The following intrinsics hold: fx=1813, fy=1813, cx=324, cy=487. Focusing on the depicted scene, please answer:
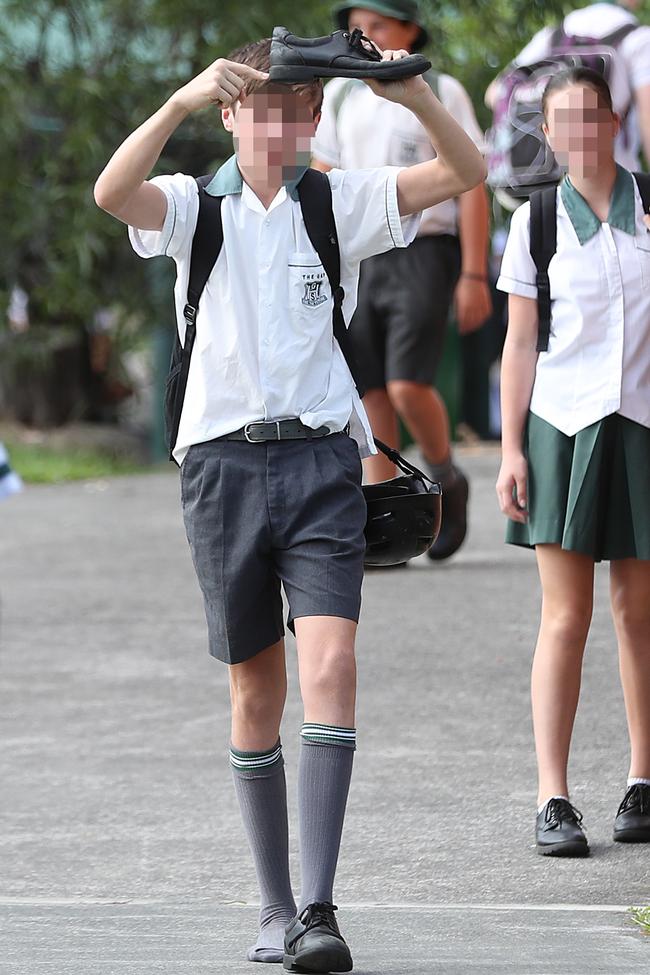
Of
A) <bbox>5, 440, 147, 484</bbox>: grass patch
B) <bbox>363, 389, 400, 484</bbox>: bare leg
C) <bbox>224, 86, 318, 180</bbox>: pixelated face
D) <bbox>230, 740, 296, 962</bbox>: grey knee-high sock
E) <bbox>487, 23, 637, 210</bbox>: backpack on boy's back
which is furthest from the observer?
<bbox>5, 440, 147, 484</bbox>: grass patch

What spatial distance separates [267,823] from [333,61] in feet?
5.16

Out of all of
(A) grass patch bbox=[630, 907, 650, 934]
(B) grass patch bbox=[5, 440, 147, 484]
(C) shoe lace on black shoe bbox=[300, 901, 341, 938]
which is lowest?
(B) grass patch bbox=[5, 440, 147, 484]

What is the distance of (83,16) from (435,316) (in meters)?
8.84

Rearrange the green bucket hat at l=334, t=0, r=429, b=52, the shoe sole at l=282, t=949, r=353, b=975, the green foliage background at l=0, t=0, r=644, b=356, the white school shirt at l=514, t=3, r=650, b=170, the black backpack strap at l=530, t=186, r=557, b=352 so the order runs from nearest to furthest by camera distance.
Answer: the shoe sole at l=282, t=949, r=353, b=975, the black backpack strap at l=530, t=186, r=557, b=352, the white school shirt at l=514, t=3, r=650, b=170, the green bucket hat at l=334, t=0, r=429, b=52, the green foliage background at l=0, t=0, r=644, b=356

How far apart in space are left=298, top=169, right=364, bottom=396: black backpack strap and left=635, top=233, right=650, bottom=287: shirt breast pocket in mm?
972

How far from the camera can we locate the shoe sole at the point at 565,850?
175 inches

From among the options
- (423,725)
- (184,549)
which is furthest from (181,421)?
(184,549)

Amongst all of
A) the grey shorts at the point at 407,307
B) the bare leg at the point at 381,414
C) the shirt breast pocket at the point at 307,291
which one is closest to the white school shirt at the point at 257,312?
the shirt breast pocket at the point at 307,291

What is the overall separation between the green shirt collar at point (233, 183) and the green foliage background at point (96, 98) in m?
11.3

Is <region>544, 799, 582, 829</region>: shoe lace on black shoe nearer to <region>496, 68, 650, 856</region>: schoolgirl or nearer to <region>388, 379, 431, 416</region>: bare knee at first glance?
<region>496, 68, 650, 856</region>: schoolgirl

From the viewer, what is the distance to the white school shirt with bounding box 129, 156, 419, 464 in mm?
3781

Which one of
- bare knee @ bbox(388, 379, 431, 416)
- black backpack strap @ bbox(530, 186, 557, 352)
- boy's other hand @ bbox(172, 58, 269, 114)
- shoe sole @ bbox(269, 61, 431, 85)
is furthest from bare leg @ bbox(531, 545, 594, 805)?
bare knee @ bbox(388, 379, 431, 416)

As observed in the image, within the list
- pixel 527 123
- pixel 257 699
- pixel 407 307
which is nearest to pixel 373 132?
pixel 407 307

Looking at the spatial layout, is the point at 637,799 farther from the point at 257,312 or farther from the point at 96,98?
the point at 96,98
